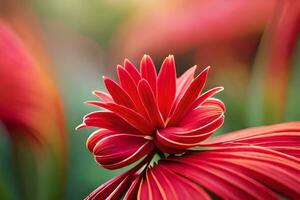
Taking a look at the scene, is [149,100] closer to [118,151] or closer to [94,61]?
[118,151]

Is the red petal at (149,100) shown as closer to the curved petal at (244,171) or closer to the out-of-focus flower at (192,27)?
the curved petal at (244,171)

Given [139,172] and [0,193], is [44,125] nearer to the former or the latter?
[0,193]

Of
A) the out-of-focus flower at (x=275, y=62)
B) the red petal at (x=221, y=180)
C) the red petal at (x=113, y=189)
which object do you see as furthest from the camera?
the out-of-focus flower at (x=275, y=62)

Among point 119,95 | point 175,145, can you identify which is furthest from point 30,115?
point 175,145

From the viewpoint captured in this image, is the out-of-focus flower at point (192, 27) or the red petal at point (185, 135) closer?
the red petal at point (185, 135)

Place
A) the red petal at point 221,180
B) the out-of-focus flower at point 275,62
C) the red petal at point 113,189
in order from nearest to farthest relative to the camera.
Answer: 1. the red petal at point 221,180
2. the red petal at point 113,189
3. the out-of-focus flower at point 275,62

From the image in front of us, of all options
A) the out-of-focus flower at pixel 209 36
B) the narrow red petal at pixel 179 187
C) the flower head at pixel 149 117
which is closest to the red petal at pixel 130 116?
the flower head at pixel 149 117

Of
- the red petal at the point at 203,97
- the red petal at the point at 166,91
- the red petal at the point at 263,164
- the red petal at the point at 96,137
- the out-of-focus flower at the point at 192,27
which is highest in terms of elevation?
the out-of-focus flower at the point at 192,27

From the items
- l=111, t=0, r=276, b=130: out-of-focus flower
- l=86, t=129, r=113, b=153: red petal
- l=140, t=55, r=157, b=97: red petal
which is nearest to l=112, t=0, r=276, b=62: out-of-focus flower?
l=111, t=0, r=276, b=130: out-of-focus flower
